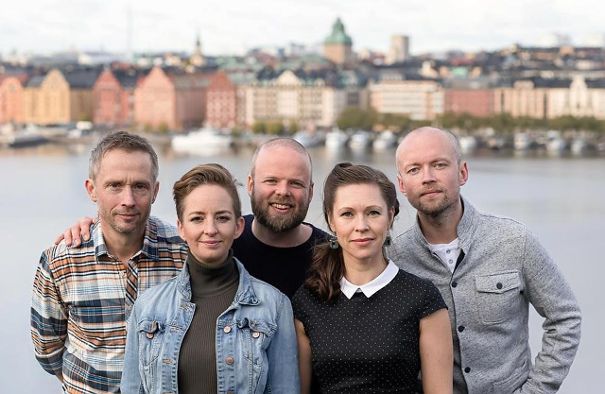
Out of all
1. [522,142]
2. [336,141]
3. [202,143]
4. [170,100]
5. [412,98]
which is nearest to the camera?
[202,143]

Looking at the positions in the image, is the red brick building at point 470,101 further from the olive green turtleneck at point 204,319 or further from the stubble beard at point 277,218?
the olive green turtleneck at point 204,319

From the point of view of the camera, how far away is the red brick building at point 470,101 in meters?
34.2

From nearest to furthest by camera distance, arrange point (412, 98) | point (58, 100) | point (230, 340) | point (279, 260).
Result: point (230, 340) → point (279, 260) → point (412, 98) → point (58, 100)

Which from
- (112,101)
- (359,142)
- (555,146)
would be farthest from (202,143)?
(112,101)

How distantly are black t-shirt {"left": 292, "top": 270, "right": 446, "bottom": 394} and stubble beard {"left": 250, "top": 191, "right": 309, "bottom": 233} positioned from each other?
26cm

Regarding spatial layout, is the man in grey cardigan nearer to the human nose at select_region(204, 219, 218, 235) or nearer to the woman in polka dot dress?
the woman in polka dot dress

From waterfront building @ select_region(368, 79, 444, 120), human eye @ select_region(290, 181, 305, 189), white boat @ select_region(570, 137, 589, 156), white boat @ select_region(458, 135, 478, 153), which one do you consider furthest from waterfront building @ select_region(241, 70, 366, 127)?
human eye @ select_region(290, 181, 305, 189)

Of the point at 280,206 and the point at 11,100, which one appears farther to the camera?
the point at 11,100

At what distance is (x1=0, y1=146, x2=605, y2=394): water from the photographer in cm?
448

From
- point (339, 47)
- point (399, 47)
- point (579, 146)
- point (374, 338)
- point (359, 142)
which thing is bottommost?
point (579, 146)

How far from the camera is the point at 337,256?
1290mm

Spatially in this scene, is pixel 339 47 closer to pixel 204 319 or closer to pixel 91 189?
pixel 91 189

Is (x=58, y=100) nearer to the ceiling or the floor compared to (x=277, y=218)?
nearer to the ceiling

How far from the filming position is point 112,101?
35.1 metres
